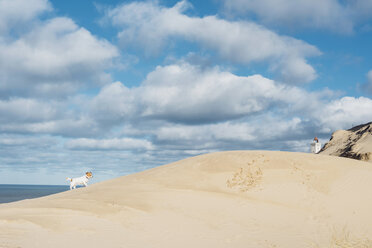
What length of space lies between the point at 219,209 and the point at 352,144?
105 ft

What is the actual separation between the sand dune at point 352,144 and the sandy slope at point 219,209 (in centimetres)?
1661

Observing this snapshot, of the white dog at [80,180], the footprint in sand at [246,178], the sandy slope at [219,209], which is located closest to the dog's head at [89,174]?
the white dog at [80,180]

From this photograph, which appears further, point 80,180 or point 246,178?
point 80,180

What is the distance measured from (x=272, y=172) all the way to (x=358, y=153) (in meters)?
21.6

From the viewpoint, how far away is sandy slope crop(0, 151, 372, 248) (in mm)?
8531

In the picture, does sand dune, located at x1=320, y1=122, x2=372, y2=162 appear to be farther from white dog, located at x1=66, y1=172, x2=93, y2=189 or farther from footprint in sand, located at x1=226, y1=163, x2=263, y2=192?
white dog, located at x1=66, y1=172, x2=93, y2=189

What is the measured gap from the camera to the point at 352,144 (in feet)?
124

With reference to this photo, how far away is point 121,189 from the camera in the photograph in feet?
42.7

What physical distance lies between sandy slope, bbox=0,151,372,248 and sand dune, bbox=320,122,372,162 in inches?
654

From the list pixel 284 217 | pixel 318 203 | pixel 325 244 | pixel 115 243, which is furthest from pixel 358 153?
pixel 115 243

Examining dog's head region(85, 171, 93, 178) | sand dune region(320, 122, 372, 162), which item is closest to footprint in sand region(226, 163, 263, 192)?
dog's head region(85, 171, 93, 178)

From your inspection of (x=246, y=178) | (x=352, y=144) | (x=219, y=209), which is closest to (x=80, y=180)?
(x=246, y=178)

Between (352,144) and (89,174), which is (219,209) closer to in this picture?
(89,174)

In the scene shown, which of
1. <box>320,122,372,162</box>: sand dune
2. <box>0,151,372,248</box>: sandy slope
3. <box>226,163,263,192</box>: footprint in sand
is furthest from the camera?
<box>320,122,372,162</box>: sand dune
